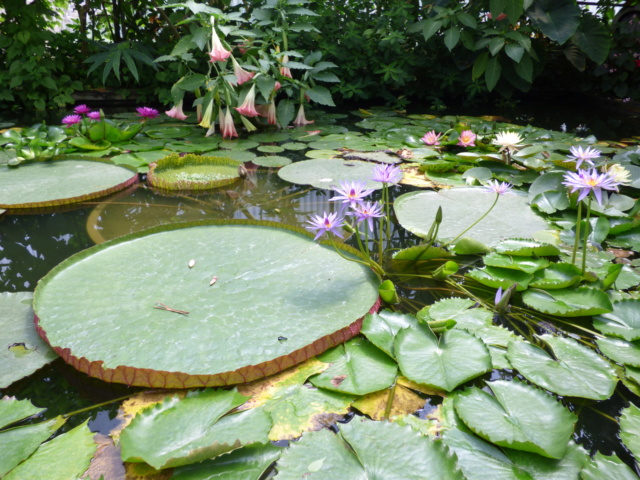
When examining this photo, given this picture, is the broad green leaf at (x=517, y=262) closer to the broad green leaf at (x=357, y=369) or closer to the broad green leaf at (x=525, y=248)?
the broad green leaf at (x=525, y=248)

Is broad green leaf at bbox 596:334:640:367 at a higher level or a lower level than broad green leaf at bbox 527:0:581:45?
lower

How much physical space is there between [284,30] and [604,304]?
9.40ft

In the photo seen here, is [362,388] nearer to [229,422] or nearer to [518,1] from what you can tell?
[229,422]

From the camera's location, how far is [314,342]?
0.98 meters

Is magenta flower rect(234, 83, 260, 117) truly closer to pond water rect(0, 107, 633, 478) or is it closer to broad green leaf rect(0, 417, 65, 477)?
pond water rect(0, 107, 633, 478)

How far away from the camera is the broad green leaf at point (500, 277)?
1237 millimetres

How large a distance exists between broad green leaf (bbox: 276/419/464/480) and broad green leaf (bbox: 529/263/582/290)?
0.71 meters

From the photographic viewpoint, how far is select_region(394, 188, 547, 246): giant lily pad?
161 cm

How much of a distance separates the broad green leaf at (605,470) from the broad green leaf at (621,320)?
452 mm

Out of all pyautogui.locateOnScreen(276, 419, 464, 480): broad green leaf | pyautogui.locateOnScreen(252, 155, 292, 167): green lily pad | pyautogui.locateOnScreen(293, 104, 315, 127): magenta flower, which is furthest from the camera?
pyautogui.locateOnScreen(293, 104, 315, 127): magenta flower

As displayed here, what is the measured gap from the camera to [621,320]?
1117 millimetres

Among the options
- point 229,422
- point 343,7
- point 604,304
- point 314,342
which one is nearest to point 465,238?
point 604,304

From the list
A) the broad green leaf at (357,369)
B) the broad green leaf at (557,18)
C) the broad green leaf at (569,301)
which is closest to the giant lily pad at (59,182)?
the broad green leaf at (357,369)

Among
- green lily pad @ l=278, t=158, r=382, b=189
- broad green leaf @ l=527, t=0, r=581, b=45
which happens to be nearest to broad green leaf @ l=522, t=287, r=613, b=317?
green lily pad @ l=278, t=158, r=382, b=189
